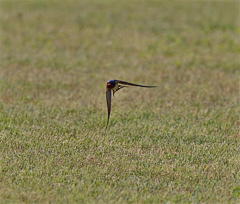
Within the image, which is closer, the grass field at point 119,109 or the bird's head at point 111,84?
the grass field at point 119,109

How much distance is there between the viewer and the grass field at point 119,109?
19.5 ft

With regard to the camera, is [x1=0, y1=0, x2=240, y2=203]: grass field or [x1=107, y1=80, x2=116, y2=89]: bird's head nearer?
[x1=0, y1=0, x2=240, y2=203]: grass field

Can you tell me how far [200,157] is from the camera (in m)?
6.81

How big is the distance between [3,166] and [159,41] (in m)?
8.28

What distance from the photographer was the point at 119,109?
29.1 ft

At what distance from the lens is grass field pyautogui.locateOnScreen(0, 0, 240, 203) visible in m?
5.95

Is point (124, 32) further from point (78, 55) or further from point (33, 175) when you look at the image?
point (33, 175)

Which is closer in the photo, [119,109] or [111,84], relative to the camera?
[111,84]

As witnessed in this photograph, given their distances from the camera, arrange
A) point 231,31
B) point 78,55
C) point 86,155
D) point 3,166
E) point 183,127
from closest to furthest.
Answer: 1. point 3,166
2. point 86,155
3. point 183,127
4. point 78,55
5. point 231,31

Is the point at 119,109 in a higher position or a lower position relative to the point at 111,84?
lower

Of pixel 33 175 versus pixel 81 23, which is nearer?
pixel 33 175

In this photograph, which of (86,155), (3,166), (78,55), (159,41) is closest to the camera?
(3,166)

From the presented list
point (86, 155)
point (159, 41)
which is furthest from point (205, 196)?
point (159, 41)

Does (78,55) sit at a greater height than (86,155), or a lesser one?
greater
